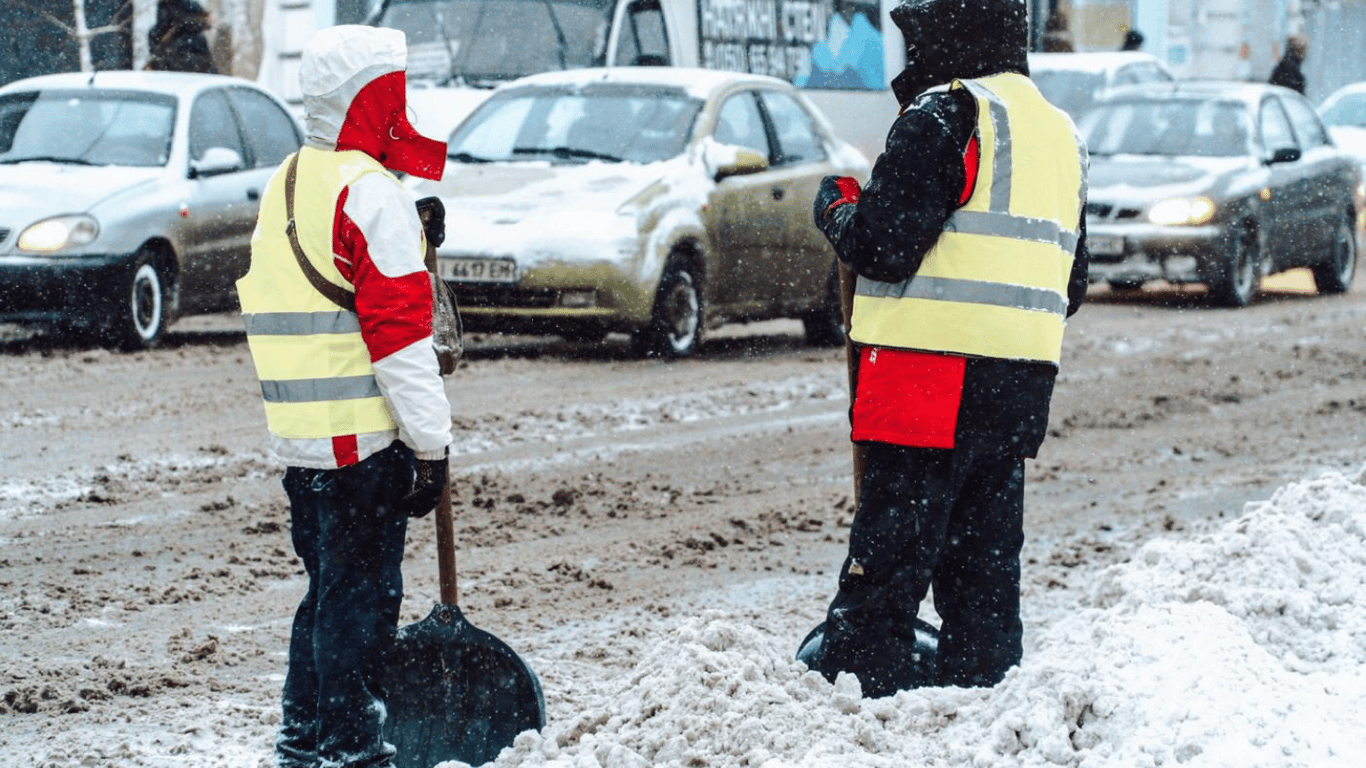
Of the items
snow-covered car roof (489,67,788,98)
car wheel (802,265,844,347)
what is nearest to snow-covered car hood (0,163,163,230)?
snow-covered car roof (489,67,788,98)

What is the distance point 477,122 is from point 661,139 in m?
1.30

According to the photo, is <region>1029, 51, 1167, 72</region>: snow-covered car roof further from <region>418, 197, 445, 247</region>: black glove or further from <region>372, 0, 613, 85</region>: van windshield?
<region>418, 197, 445, 247</region>: black glove

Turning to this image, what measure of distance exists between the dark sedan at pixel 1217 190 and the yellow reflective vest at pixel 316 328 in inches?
457

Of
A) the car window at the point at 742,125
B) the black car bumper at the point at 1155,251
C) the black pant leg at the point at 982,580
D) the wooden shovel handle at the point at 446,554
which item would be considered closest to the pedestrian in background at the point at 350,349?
the wooden shovel handle at the point at 446,554

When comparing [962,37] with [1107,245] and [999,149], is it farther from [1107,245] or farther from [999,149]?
[1107,245]

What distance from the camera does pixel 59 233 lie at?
10.7 metres

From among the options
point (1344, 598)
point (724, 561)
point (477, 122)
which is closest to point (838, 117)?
point (477, 122)

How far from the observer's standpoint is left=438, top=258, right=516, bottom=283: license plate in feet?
35.4

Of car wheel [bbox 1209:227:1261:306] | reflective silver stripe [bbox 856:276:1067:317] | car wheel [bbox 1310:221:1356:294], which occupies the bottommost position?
car wheel [bbox 1310:221:1356:294]

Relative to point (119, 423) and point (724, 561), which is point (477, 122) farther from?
point (724, 561)

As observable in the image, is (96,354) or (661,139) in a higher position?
(661,139)

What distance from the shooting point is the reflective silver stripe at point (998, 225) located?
4.10 metres

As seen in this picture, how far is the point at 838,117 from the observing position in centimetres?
1923

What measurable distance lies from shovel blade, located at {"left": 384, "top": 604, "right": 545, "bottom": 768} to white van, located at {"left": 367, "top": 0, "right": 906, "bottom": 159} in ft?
33.2
